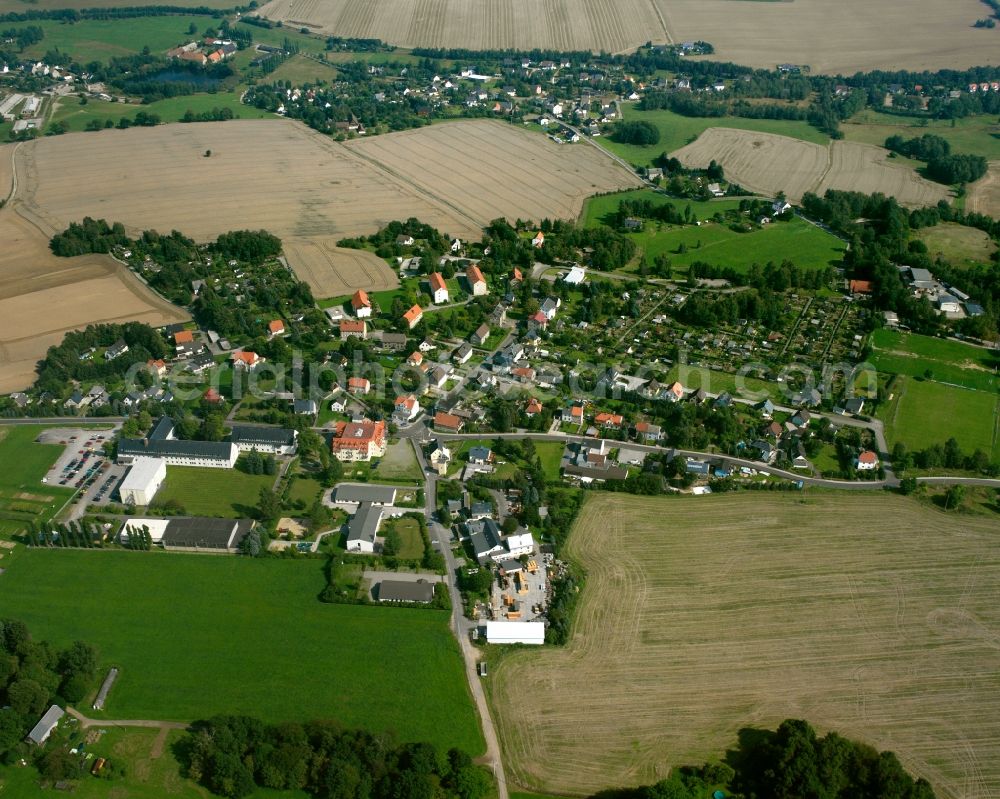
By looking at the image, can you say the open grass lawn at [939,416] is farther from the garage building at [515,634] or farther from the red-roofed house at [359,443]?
the red-roofed house at [359,443]

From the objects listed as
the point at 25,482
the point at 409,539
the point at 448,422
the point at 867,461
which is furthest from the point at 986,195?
the point at 25,482

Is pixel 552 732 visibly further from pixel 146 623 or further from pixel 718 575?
pixel 146 623

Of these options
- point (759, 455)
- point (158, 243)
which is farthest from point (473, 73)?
point (759, 455)

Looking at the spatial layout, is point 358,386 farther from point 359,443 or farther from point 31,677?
point 31,677

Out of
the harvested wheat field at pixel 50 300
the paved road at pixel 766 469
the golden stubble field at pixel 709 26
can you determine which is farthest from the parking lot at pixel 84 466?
the golden stubble field at pixel 709 26

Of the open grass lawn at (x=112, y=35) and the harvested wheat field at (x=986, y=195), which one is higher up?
the open grass lawn at (x=112, y=35)
